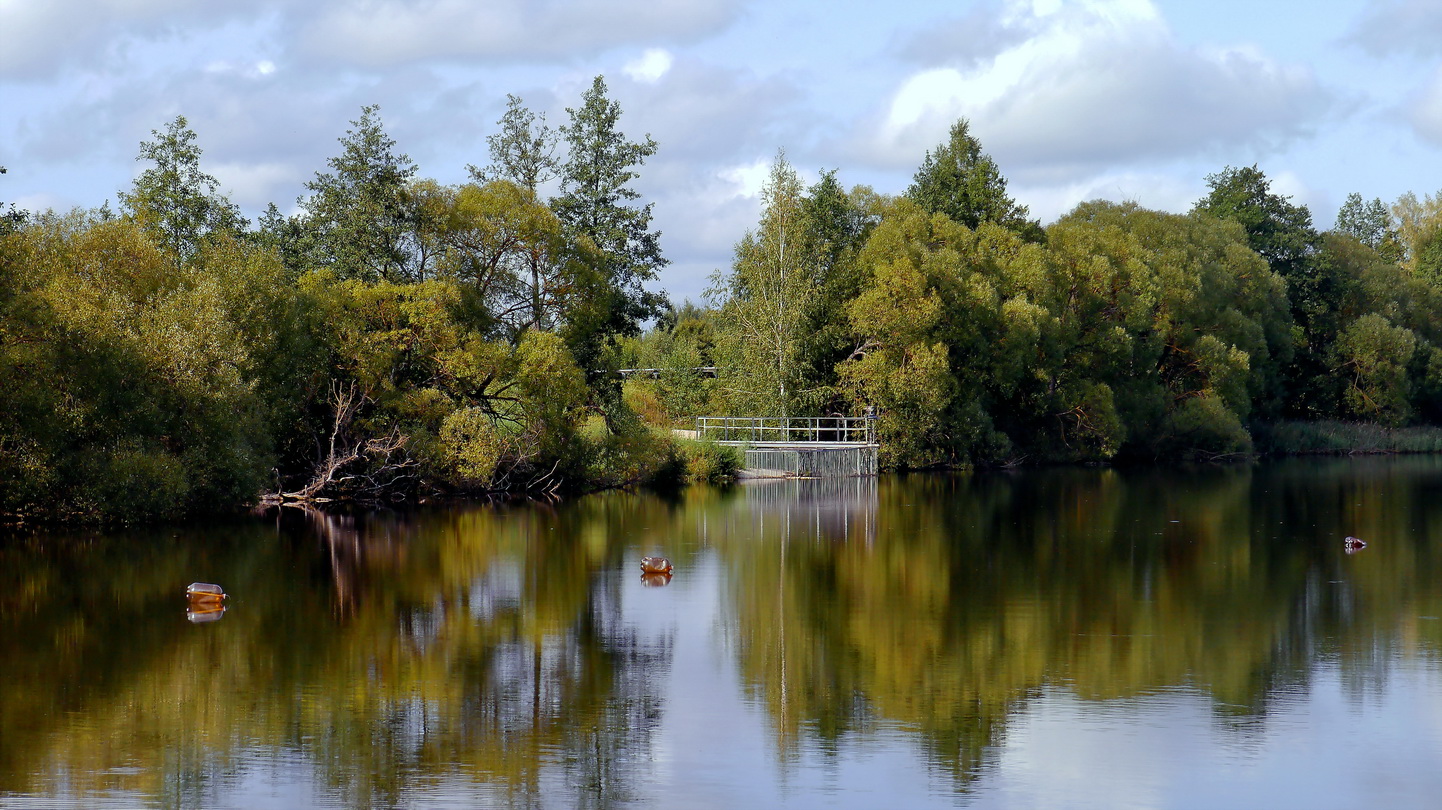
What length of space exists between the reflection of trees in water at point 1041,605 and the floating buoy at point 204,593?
8.20 m

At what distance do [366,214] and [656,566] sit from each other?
21.2 metres

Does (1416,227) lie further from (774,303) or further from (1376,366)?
(774,303)

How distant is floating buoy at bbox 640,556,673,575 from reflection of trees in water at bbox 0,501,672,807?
0.90 m

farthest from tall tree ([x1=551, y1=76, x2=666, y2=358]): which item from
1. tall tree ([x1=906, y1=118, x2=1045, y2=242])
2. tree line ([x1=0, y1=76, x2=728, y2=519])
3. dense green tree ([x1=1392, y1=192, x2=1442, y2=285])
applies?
dense green tree ([x1=1392, y1=192, x2=1442, y2=285])

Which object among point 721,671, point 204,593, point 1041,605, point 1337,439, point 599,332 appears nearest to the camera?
point 721,671

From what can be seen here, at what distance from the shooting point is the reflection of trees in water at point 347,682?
39.4 feet

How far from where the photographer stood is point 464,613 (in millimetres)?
20516

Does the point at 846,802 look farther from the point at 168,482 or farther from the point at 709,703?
the point at 168,482

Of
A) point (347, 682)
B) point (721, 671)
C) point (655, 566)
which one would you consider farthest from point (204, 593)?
point (721, 671)

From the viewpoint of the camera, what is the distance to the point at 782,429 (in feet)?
174

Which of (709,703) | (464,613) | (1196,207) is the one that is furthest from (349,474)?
(1196,207)

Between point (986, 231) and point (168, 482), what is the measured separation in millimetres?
39947

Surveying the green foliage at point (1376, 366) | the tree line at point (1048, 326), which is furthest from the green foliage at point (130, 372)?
the green foliage at point (1376, 366)

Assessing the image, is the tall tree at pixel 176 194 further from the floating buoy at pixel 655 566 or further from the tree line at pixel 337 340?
the floating buoy at pixel 655 566
